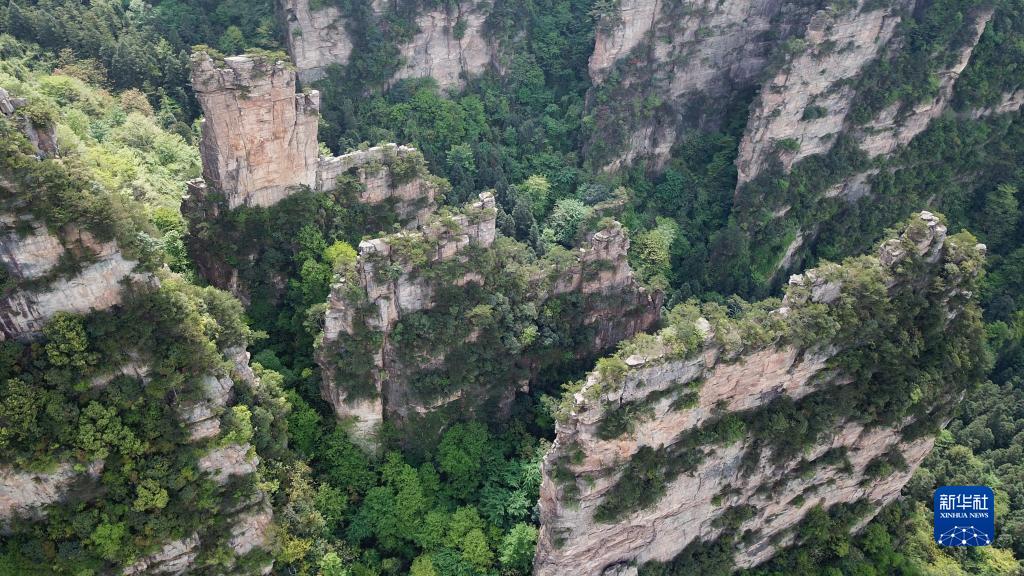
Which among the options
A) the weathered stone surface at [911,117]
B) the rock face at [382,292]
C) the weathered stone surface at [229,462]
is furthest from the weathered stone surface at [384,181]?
the weathered stone surface at [911,117]

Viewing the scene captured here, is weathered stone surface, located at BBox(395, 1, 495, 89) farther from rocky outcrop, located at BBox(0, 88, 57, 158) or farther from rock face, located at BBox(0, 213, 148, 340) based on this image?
rock face, located at BBox(0, 213, 148, 340)

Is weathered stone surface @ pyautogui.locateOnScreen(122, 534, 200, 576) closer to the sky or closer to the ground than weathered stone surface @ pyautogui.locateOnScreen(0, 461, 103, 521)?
closer to the ground

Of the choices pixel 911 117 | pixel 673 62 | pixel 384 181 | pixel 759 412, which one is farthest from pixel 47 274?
pixel 911 117

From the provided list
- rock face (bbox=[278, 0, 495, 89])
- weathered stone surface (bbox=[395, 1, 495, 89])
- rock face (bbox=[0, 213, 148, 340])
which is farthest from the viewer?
weathered stone surface (bbox=[395, 1, 495, 89])

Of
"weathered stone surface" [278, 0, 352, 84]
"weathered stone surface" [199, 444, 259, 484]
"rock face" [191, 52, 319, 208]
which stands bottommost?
"weathered stone surface" [199, 444, 259, 484]

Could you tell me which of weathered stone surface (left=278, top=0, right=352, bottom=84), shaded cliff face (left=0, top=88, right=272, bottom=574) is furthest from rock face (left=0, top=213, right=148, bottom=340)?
weathered stone surface (left=278, top=0, right=352, bottom=84)

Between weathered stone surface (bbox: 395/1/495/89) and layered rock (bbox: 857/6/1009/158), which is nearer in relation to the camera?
layered rock (bbox: 857/6/1009/158)
